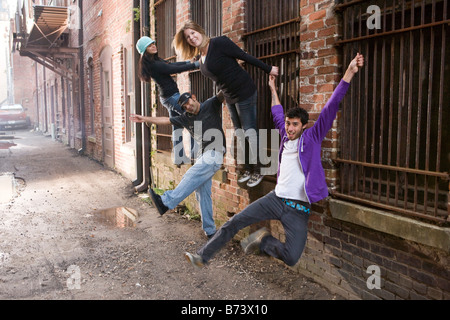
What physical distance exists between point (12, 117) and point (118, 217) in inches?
1136

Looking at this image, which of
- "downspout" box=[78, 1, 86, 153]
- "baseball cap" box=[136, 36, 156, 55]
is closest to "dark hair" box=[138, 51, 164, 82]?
"baseball cap" box=[136, 36, 156, 55]

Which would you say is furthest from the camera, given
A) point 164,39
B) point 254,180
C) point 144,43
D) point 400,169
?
point 164,39

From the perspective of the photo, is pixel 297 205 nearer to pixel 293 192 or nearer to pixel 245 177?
pixel 293 192

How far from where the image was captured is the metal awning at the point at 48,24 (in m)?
15.1

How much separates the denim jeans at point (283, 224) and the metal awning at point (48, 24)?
1379 cm

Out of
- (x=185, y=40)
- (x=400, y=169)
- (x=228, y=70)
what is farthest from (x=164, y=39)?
(x=400, y=169)

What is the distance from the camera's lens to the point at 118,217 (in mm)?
7258

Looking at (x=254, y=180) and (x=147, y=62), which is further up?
(x=147, y=62)

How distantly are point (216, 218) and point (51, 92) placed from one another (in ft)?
72.7

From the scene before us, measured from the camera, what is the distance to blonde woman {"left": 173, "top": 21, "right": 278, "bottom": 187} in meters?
4.52

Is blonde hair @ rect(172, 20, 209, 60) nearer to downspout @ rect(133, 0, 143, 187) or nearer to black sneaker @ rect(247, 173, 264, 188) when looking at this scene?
black sneaker @ rect(247, 173, 264, 188)

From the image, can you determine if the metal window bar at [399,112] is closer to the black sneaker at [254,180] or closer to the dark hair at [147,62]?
the black sneaker at [254,180]
